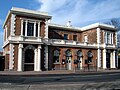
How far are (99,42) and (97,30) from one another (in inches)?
105

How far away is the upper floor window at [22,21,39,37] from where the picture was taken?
34.4m

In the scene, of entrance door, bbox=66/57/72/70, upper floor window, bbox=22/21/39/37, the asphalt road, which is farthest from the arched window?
the asphalt road

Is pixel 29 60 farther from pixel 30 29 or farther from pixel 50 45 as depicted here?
pixel 30 29

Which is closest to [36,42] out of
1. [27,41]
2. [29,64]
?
[27,41]

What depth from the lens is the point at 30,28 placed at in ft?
115

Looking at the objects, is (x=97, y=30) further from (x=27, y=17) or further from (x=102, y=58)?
(x=27, y=17)

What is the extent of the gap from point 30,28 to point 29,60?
18.1ft

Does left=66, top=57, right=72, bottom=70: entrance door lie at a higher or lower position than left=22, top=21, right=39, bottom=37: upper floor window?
lower

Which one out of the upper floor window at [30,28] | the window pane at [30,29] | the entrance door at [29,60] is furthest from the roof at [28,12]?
the entrance door at [29,60]

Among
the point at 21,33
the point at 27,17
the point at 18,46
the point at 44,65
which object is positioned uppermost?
the point at 27,17

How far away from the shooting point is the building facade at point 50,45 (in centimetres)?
3309

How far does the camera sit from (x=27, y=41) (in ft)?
109

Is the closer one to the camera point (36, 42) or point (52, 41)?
point (36, 42)

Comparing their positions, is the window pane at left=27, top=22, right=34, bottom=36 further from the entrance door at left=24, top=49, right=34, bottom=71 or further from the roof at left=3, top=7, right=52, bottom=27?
the entrance door at left=24, top=49, right=34, bottom=71
